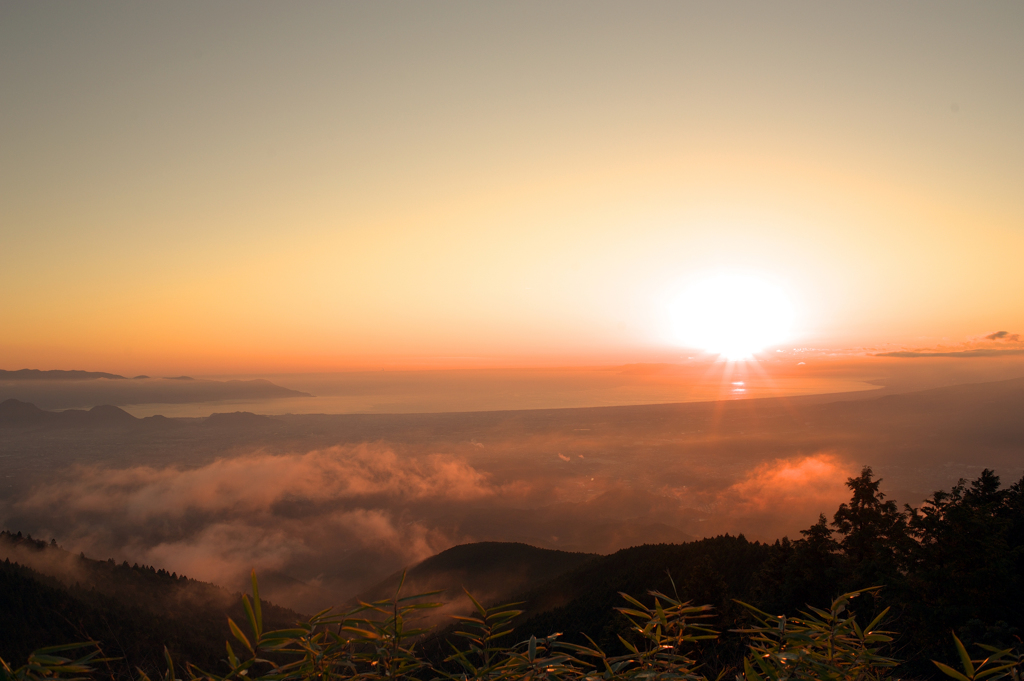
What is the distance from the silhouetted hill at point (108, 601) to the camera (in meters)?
70.1

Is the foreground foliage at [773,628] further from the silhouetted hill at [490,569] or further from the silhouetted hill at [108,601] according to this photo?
the silhouetted hill at [490,569]

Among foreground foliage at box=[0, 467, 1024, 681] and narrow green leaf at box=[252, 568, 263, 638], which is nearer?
narrow green leaf at box=[252, 568, 263, 638]

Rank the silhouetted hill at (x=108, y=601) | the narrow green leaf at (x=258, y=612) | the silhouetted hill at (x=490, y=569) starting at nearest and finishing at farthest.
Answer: the narrow green leaf at (x=258, y=612)
the silhouetted hill at (x=108, y=601)
the silhouetted hill at (x=490, y=569)

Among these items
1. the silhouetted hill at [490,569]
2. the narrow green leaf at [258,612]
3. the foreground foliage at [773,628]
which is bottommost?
the silhouetted hill at [490,569]

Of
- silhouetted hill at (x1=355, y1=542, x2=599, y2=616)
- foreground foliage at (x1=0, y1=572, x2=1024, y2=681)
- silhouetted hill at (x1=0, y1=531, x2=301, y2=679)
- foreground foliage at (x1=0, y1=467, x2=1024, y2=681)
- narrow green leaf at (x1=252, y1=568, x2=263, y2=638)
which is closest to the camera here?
narrow green leaf at (x1=252, y1=568, x2=263, y2=638)

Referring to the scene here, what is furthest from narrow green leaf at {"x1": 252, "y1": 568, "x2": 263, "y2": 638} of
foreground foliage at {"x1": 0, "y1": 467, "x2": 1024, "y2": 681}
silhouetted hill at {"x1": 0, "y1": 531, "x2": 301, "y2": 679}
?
silhouetted hill at {"x1": 0, "y1": 531, "x2": 301, "y2": 679}

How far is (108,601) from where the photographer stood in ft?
302

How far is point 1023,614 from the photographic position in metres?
17.5

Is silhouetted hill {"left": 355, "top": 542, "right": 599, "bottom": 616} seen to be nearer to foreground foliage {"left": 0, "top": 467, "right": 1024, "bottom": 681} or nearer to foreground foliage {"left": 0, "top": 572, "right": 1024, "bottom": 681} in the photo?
foreground foliage {"left": 0, "top": 467, "right": 1024, "bottom": 681}

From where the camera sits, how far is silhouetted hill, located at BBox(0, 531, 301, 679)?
7012 centimetres

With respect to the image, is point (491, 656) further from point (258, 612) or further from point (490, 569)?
point (490, 569)

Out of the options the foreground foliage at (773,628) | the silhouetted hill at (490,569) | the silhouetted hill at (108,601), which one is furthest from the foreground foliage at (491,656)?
the silhouetted hill at (490,569)

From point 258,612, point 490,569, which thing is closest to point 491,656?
point 258,612

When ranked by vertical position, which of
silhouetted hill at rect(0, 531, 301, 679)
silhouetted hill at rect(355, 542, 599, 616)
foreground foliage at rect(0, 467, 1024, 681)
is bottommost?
silhouetted hill at rect(355, 542, 599, 616)
